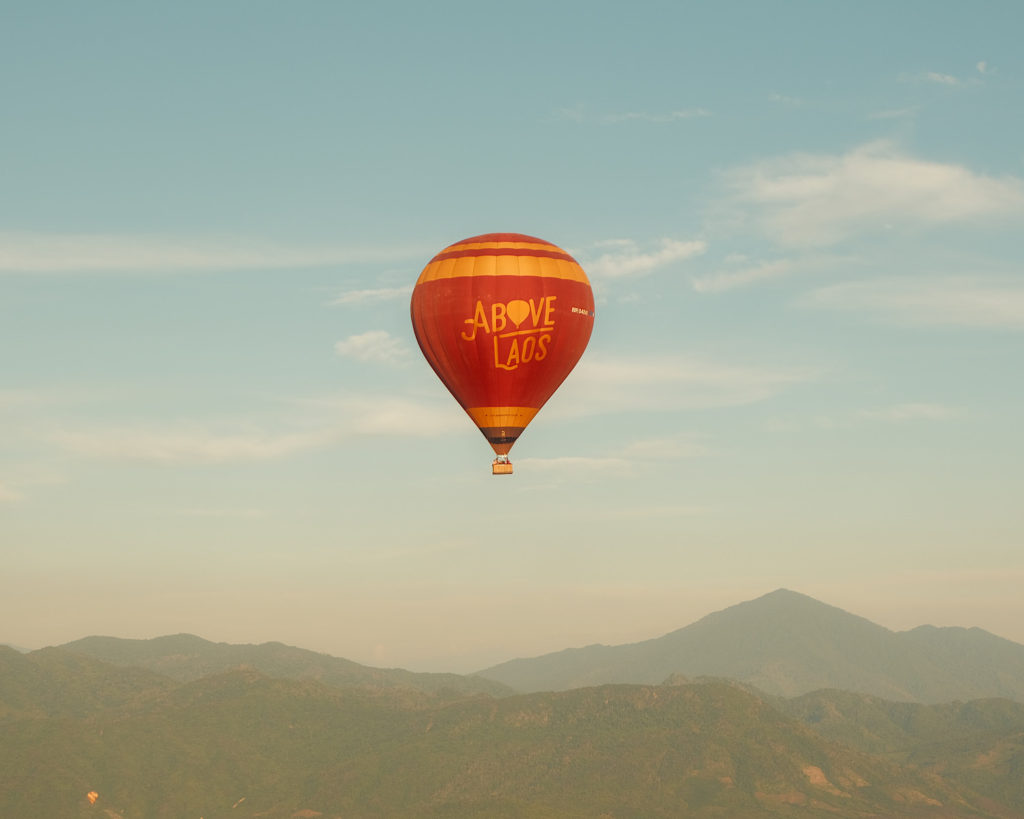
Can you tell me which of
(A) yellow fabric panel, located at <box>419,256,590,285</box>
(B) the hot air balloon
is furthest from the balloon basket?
(A) yellow fabric panel, located at <box>419,256,590,285</box>

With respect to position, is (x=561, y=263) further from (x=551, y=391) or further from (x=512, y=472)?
(x=512, y=472)

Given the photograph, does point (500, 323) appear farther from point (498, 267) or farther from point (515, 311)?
point (498, 267)

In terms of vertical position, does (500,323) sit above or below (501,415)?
above

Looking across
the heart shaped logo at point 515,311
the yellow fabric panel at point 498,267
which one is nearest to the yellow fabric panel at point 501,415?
the heart shaped logo at point 515,311

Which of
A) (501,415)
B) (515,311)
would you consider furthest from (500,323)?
(501,415)

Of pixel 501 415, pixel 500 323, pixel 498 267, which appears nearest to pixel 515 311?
pixel 500 323

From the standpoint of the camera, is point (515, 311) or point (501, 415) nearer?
point (515, 311)

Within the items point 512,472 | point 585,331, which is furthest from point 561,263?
point 512,472

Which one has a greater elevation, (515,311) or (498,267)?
(498,267)

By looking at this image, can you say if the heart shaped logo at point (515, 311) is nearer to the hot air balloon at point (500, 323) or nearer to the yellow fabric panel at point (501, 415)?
the hot air balloon at point (500, 323)
